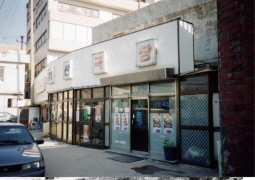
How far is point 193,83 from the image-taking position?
8.17 metres

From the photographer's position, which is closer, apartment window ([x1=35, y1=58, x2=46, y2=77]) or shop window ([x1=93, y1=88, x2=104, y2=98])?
shop window ([x1=93, y1=88, x2=104, y2=98])

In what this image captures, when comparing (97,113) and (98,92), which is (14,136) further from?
(98,92)

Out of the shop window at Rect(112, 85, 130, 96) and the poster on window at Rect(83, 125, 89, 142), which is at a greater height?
the shop window at Rect(112, 85, 130, 96)

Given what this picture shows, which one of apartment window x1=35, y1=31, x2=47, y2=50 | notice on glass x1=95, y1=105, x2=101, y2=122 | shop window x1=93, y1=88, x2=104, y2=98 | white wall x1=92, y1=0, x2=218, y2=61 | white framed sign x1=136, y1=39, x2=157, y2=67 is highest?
apartment window x1=35, y1=31, x2=47, y2=50

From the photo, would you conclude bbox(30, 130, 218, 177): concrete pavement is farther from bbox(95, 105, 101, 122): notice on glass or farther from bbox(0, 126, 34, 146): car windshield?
bbox(95, 105, 101, 122): notice on glass

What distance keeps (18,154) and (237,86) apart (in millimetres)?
4691

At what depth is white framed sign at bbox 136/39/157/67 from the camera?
9109 mm

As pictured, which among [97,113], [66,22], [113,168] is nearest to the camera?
[113,168]

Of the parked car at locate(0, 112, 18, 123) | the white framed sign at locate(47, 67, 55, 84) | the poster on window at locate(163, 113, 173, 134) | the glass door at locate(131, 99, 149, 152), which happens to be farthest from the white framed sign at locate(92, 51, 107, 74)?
the parked car at locate(0, 112, 18, 123)

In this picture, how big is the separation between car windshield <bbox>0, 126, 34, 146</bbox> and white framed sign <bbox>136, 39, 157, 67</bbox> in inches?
188

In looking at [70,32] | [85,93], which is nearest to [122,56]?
[85,93]

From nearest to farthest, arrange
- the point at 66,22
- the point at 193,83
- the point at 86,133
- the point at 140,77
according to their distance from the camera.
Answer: the point at 193,83, the point at 140,77, the point at 86,133, the point at 66,22

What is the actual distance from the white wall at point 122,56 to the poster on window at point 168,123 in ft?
5.40

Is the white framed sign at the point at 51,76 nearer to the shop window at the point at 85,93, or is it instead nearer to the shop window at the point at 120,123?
the shop window at the point at 85,93
